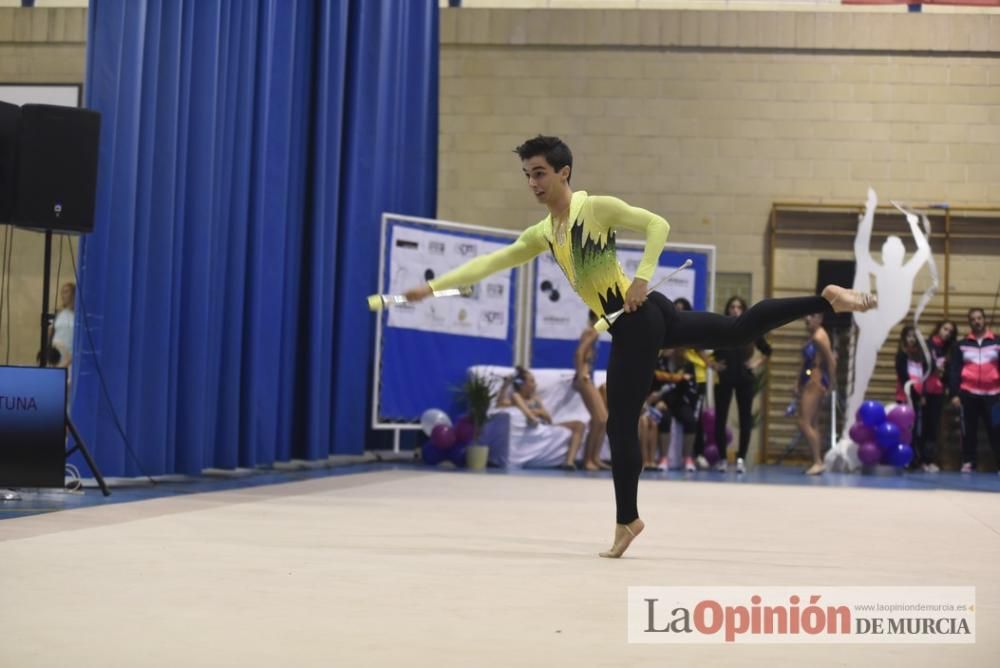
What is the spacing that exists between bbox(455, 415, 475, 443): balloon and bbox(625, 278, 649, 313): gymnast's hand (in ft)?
20.9

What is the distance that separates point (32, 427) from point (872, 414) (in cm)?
757

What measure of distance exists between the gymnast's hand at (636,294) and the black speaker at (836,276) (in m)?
8.35

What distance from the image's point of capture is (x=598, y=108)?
13.1 m

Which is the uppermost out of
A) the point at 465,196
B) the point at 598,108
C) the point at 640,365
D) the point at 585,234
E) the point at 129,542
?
the point at 598,108

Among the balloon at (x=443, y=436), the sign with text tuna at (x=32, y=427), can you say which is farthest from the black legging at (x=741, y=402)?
the sign with text tuna at (x=32, y=427)

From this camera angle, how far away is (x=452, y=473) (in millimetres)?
9617

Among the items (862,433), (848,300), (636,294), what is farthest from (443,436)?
(848,300)

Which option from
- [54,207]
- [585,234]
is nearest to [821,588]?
[585,234]

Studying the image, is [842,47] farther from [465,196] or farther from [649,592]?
[649,592]

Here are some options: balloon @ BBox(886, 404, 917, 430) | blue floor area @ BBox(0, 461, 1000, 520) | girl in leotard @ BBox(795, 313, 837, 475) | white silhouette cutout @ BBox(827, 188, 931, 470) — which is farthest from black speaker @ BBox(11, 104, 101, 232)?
balloon @ BBox(886, 404, 917, 430)

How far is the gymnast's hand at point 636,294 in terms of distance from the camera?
4227 millimetres

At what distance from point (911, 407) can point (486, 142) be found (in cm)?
500

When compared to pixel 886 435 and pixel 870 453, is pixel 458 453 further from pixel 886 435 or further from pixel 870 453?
pixel 886 435

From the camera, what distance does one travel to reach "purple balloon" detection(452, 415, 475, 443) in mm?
10578
